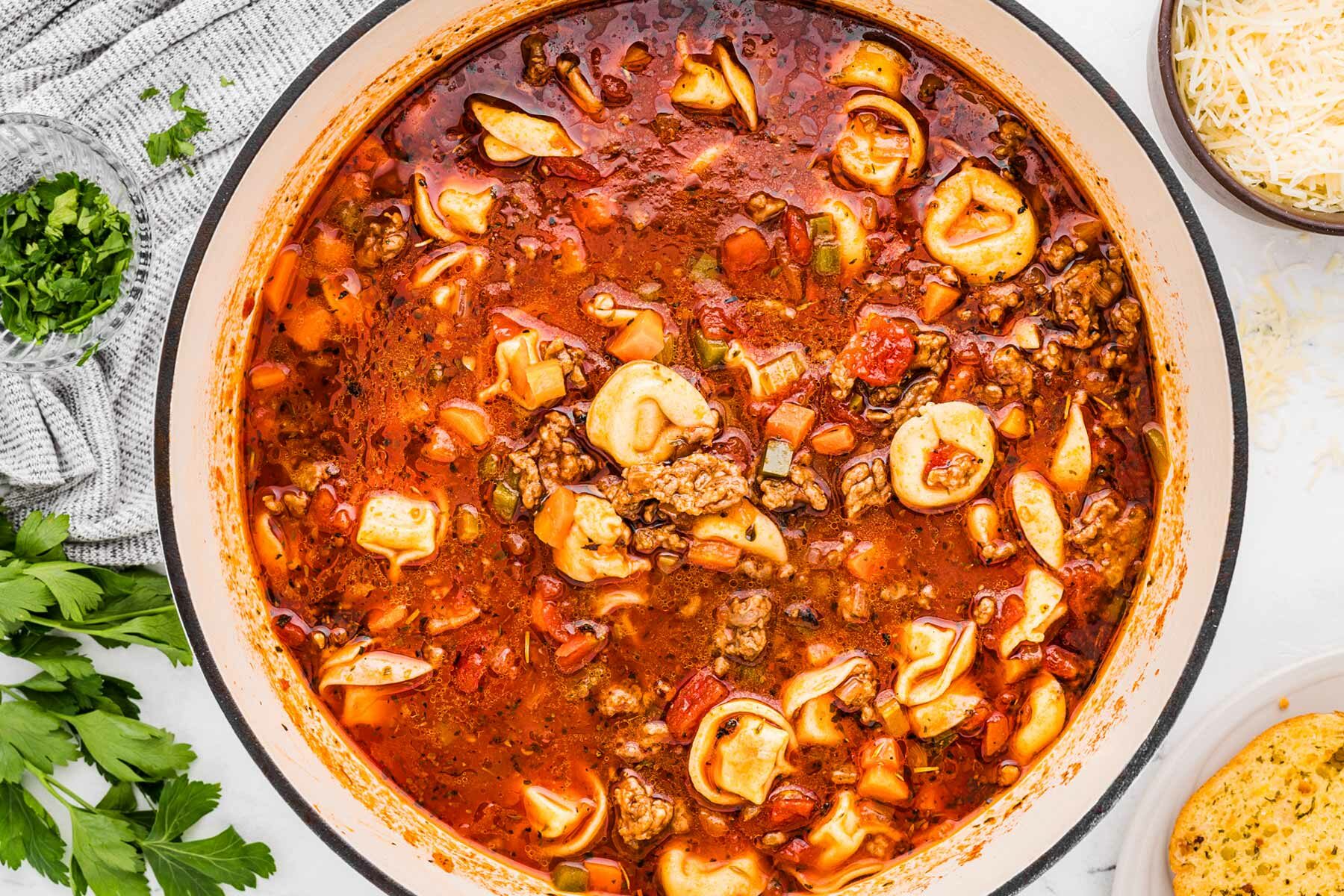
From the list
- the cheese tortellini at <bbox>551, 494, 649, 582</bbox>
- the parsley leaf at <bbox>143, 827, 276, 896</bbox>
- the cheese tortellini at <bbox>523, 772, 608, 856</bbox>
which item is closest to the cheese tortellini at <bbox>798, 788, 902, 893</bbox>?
the cheese tortellini at <bbox>523, 772, 608, 856</bbox>

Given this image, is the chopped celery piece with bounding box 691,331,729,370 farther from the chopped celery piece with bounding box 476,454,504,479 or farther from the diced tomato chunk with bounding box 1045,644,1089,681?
the diced tomato chunk with bounding box 1045,644,1089,681

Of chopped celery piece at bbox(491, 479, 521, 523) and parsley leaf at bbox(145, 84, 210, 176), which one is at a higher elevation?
parsley leaf at bbox(145, 84, 210, 176)

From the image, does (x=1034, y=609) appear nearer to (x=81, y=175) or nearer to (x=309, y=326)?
(x=309, y=326)

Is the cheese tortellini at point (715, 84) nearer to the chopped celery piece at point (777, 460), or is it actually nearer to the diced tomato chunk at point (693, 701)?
the chopped celery piece at point (777, 460)

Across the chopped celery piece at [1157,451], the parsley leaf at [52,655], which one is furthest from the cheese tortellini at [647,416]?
the parsley leaf at [52,655]

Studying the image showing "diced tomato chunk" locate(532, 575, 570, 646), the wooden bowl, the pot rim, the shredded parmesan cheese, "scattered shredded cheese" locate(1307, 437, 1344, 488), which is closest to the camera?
the pot rim
